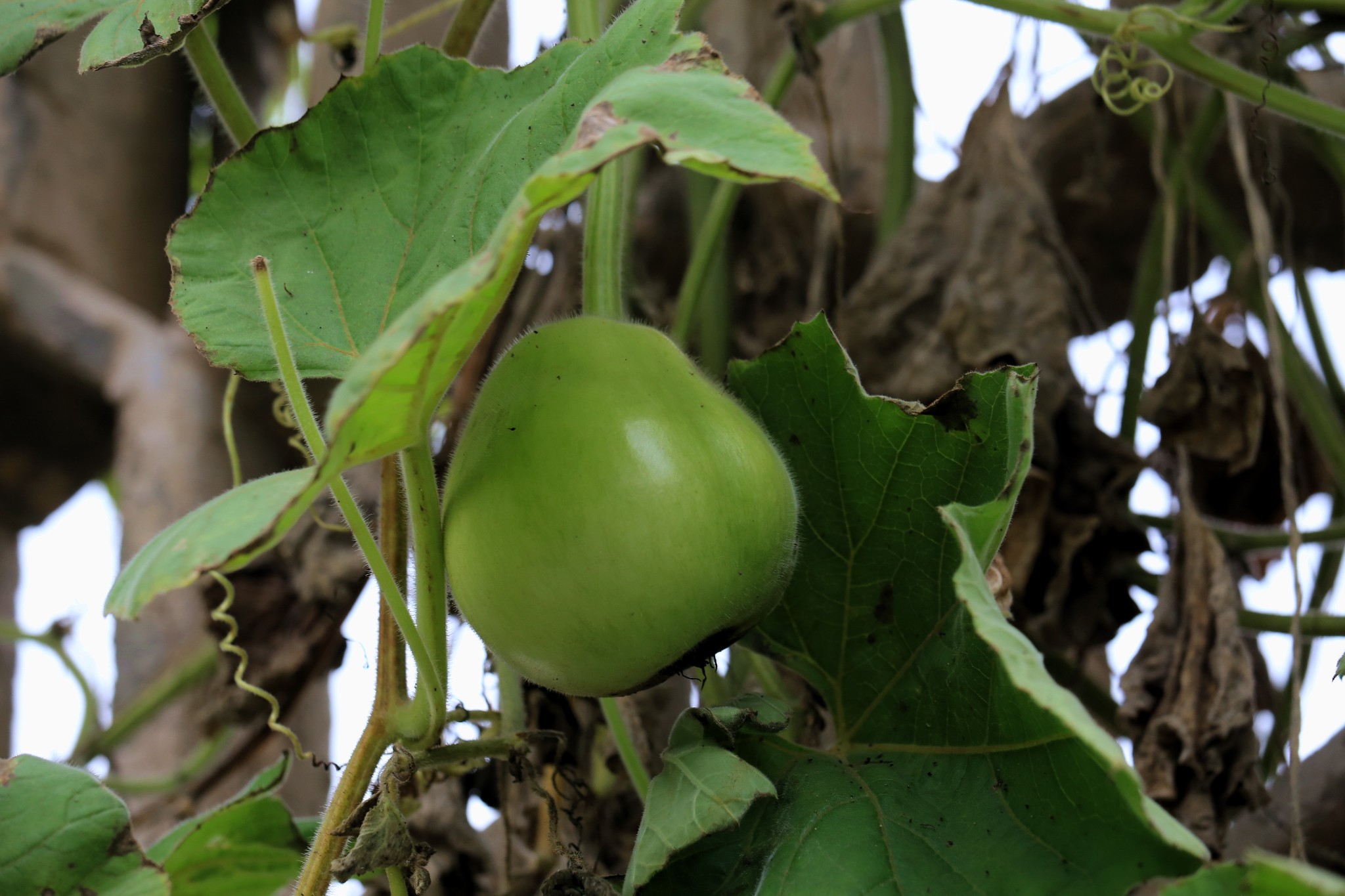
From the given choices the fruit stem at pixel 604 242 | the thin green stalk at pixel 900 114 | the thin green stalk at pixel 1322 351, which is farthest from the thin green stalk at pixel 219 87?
the thin green stalk at pixel 1322 351

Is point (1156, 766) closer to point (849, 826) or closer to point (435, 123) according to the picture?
point (849, 826)

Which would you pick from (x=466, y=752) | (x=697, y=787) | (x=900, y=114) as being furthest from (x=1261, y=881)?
(x=900, y=114)

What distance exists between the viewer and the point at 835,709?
560 millimetres

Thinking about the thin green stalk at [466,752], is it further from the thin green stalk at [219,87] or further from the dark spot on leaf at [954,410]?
the thin green stalk at [219,87]

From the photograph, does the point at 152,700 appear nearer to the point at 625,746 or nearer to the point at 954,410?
the point at 625,746

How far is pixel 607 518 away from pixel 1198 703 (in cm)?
46

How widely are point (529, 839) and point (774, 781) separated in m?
0.36

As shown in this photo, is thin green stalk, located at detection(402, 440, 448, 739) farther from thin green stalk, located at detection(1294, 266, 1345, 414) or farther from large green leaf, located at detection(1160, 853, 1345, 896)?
thin green stalk, located at detection(1294, 266, 1345, 414)

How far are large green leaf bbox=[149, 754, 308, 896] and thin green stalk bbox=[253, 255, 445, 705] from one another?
0.27 metres

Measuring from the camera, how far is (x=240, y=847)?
2.22ft

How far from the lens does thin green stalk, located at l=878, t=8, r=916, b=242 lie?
1108mm

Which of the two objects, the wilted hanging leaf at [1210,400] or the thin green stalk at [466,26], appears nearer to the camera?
the thin green stalk at [466,26]

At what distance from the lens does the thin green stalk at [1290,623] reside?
30.9 inches

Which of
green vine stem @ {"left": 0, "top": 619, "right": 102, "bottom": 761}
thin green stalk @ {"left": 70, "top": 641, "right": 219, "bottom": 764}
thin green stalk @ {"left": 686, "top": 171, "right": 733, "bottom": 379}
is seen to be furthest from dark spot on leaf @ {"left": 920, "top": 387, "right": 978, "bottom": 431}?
green vine stem @ {"left": 0, "top": 619, "right": 102, "bottom": 761}
